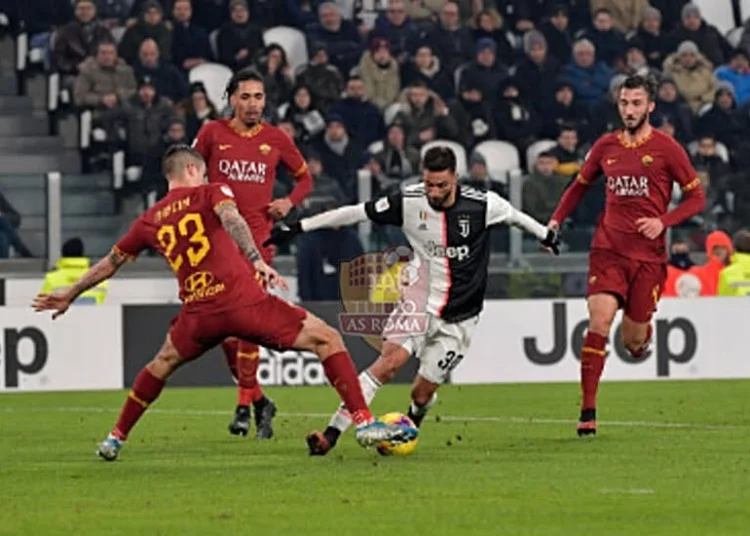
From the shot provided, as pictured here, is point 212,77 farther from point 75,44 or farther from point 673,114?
point 673,114

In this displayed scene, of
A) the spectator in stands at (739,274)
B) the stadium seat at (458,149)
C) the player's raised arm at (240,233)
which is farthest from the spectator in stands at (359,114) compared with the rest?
the player's raised arm at (240,233)

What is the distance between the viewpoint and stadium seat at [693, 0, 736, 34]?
3291 centimetres

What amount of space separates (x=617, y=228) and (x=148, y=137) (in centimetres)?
1248

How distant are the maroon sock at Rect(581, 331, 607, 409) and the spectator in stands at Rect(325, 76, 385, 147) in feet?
43.6

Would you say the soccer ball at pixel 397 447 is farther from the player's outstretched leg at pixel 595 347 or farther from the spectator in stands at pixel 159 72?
the spectator in stands at pixel 159 72

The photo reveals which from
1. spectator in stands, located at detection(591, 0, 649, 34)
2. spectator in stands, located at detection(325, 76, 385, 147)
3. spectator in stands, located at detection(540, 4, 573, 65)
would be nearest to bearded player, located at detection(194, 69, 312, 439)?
spectator in stands, located at detection(325, 76, 385, 147)

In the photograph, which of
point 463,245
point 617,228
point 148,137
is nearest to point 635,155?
point 617,228

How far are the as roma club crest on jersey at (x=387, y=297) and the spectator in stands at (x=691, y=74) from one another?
12685 mm

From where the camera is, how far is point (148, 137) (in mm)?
27344

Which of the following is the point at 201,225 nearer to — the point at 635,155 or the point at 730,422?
the point at 635,155

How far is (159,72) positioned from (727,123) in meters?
7.80

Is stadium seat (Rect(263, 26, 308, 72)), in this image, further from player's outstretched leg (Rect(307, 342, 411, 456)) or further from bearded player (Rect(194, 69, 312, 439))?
player's outstretched leg (Rect(307, 342, 411, 456))

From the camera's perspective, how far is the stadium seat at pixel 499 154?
28933 millimetres

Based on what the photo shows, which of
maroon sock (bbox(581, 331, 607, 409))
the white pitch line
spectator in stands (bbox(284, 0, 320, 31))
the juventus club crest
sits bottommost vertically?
the white pitch line
